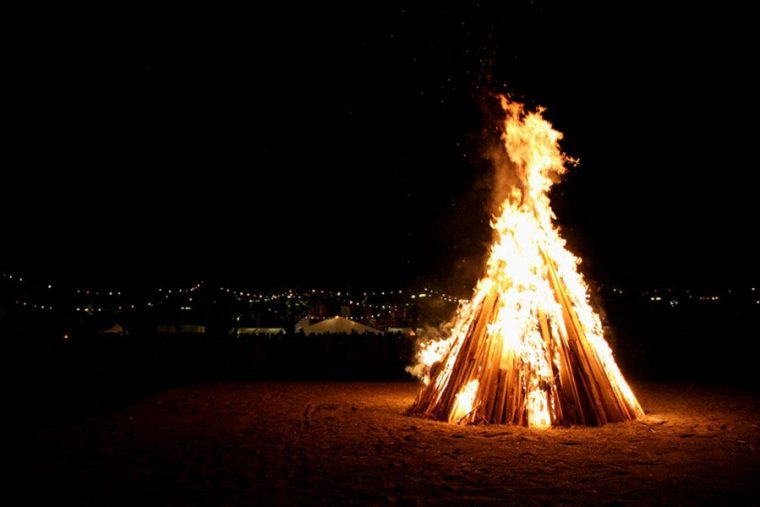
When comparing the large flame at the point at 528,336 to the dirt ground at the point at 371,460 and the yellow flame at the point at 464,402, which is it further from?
the dirt ground at the point at 371,460

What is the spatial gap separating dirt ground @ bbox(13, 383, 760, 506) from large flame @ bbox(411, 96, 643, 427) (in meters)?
0.39

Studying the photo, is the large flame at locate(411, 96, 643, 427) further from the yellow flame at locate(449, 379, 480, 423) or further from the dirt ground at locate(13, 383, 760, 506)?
the dirt ground at locate(13, 383, 760, 506)

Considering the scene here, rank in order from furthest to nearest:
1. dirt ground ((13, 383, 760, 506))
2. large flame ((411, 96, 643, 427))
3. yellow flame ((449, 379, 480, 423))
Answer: yellow flame ((449, 379, 480, 423)) → large flame ((411, 96, 643, 427)) → dirt ground ((13, 383, 760, 506))

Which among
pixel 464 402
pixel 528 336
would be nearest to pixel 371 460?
pixel 464 402

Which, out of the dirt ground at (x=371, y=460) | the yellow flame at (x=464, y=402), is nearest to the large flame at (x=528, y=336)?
the yellow flame at (x=464, y=402)

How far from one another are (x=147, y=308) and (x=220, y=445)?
40.2ft

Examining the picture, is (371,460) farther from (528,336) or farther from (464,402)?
(528,336)

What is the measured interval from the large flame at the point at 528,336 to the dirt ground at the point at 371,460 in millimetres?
387

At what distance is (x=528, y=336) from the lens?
902 cm

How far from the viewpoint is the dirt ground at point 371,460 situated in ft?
17.7

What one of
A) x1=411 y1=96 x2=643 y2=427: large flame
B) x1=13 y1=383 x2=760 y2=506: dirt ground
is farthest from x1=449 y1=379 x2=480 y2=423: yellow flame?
x1=13 y1=383 x2=760 y2=506: dirt ground

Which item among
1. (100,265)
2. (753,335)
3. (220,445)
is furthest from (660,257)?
(220,445)

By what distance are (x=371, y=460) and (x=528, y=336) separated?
3164 mm

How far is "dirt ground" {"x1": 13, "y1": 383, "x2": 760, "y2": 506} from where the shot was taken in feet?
17.7
